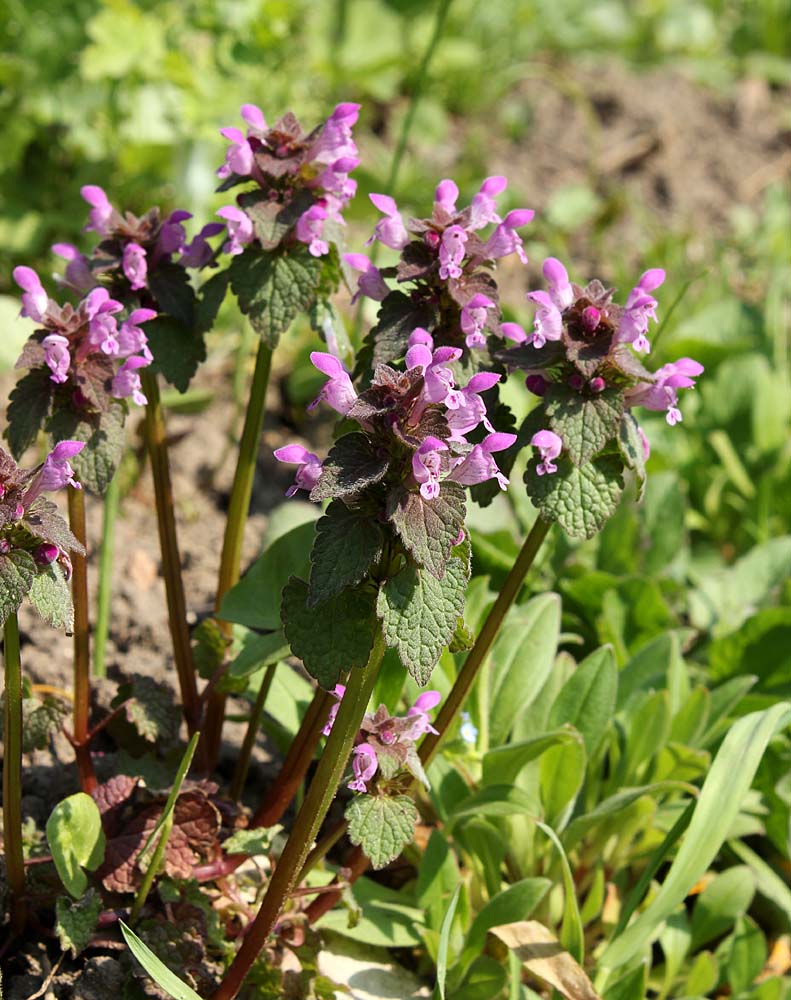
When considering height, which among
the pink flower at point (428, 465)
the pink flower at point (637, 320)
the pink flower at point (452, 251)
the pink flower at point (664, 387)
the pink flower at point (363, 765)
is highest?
the pink flower at point (452, 251)

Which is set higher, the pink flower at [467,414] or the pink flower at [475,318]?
the pink flower at [475,318]

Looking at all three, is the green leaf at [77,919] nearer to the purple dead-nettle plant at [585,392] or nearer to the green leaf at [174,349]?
the green leaf at [174,349]

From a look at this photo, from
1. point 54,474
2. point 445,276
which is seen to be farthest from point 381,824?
point 445,276

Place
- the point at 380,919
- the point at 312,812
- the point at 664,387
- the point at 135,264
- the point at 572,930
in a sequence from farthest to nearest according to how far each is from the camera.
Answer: the point at 380,919
the point at 572,930
the point at 135,264
the point at 664,387
the point at 312,812

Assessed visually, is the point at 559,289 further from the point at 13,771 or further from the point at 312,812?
the point at 13,771

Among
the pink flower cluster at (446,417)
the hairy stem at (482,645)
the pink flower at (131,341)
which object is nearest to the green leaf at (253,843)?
the hairy stem at (482,645)

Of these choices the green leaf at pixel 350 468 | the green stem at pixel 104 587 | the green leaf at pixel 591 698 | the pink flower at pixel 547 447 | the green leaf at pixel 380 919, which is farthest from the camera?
the green stem at pixel 104 587

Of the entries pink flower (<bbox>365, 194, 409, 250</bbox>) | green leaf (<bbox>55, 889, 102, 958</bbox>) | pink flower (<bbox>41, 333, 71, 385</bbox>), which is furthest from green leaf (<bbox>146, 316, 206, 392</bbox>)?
green leaf (<bbox>55, 889, 102, 958</bbox>)
